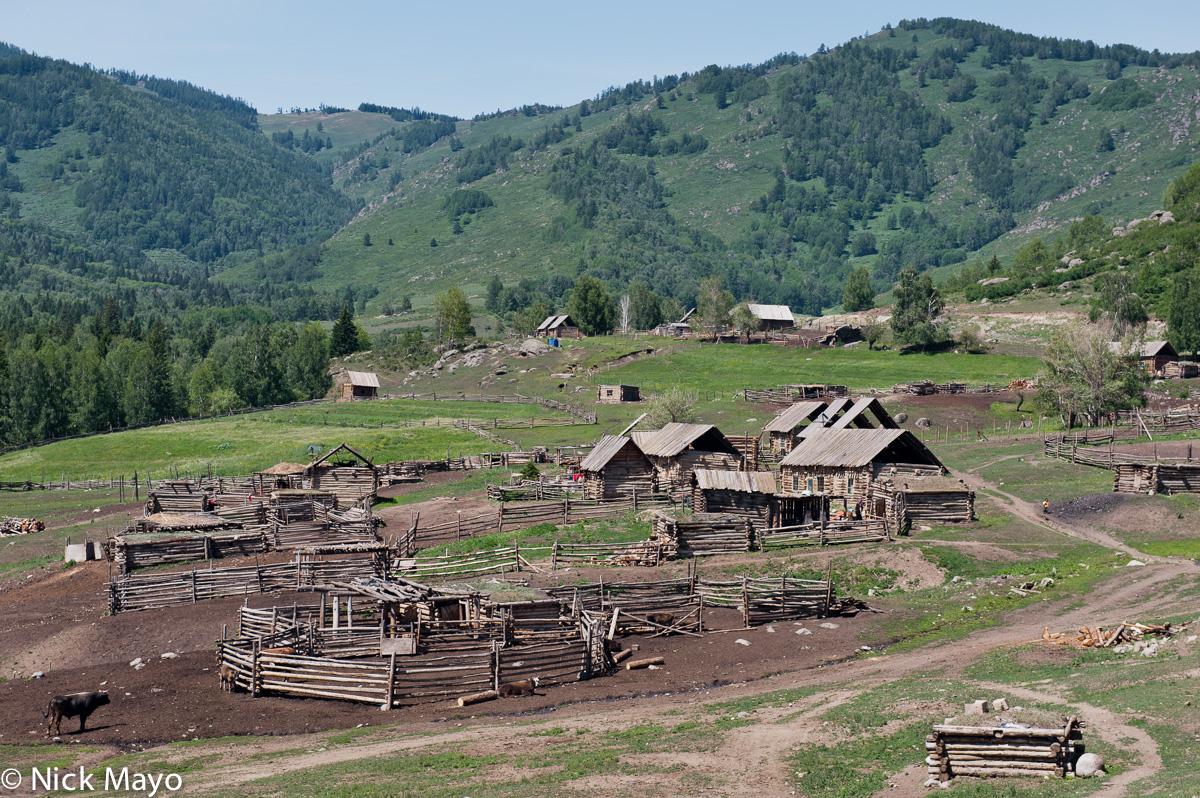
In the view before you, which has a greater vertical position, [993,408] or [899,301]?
[899,301]

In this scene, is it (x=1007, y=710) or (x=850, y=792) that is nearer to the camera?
(x=850, y=792)

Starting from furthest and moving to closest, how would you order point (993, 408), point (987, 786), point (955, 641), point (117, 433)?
point (117, 433) → point (993, 408) → point (955, 641) → point (987, 786)

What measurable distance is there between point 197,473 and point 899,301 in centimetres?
9135

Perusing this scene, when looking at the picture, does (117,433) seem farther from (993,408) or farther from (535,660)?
(535,660)

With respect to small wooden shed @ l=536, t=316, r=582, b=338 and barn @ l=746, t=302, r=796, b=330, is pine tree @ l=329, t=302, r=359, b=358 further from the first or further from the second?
barn @ l=746, t=302, r=796, b=330

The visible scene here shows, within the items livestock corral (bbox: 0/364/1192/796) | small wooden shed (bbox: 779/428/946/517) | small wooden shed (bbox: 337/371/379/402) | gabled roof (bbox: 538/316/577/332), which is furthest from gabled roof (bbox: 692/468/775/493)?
gabled roof (bbox: 538/316/577/332)

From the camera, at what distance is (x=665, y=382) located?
13162 centimetres

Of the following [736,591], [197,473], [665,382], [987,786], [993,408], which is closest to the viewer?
[987,786]

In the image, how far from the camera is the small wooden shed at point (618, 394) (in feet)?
394

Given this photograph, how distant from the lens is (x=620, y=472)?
211ft

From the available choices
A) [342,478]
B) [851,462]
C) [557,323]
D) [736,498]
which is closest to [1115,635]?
[736,498]

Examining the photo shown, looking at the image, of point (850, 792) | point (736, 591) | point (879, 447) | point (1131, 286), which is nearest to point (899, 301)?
point (1131, 286)

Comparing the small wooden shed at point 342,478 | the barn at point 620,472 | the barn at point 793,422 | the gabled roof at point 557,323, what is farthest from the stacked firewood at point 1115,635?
the gabled roof at point 557,323

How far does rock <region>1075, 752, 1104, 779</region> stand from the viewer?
20547 millimetres
